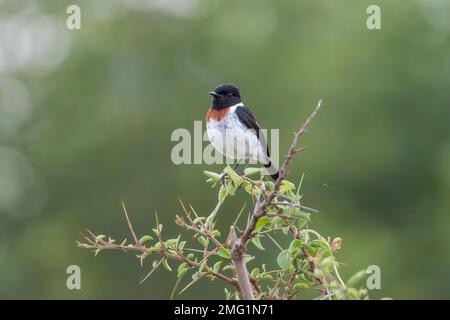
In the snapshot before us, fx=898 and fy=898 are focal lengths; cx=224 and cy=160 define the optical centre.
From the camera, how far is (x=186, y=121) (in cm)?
2359

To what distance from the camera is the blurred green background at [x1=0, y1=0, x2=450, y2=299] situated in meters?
22.0

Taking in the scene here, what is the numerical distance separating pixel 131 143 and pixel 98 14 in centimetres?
446

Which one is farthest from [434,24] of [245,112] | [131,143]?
[245,112]

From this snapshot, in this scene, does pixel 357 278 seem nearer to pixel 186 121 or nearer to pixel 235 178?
pixel 235 178

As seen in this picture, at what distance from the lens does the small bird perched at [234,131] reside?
19.9 ft

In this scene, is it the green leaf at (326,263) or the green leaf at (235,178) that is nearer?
the green leaf at (326,263)

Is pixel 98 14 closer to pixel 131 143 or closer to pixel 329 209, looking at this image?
pixel 131 143

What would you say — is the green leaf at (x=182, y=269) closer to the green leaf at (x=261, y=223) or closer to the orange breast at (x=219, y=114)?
the green leaf at (x=261, y=223)

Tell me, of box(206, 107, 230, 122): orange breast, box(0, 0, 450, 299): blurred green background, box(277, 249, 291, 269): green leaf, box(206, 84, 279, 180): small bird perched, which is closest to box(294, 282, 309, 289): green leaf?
box(277, 249, 291, 269): green leaf

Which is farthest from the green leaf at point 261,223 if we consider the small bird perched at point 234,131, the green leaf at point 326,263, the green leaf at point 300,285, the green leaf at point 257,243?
the small bird perched at point 234,131

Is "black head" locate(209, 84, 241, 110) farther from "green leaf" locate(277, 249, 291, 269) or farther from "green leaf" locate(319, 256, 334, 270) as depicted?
"green leaf" locate(319, 256, 334, 270)

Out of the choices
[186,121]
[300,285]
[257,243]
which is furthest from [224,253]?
[186,121]
